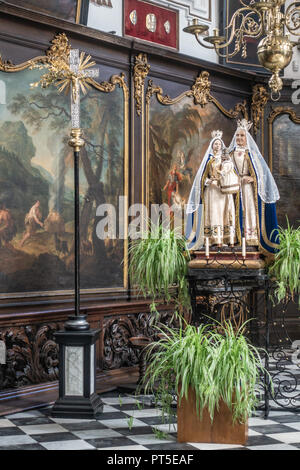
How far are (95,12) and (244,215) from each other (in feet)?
11.9

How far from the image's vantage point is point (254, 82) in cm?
1145

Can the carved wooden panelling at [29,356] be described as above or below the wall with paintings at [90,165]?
below

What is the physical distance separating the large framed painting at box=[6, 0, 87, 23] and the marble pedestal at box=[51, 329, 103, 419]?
3811mm

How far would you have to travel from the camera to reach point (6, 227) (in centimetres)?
796

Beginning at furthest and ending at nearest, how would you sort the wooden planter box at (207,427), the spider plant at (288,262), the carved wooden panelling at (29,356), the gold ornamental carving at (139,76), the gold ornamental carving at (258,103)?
the gold ornamental carving at (258,103) → the gold ornamental carving at (139,76) → the carved wooden panelling at (29,356) → the spider plant at (288,262) → the wooden planter box at (207,427)

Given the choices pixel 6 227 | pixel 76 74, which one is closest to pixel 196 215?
pixel 76 74

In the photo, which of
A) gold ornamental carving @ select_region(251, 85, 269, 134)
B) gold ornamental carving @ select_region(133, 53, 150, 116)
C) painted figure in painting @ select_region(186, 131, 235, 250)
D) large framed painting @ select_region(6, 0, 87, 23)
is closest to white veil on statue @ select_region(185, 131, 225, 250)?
painted figure in painting @ select_region(186, 131, 235, 250)

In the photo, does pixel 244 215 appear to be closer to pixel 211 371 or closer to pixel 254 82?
pixel 211 371

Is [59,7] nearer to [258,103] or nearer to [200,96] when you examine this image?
[200,96]

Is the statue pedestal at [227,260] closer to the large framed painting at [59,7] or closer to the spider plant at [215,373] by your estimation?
the spider plant at [215,373]

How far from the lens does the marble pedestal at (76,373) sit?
272 inches

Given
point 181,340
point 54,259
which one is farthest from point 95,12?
point 181,340

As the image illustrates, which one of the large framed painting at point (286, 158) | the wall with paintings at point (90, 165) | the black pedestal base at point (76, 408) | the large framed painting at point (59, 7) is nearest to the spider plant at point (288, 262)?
the black pedestal base at point (76, 408)

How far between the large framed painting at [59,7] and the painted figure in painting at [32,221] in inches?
88.0
